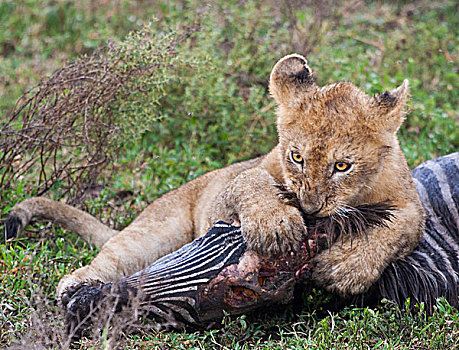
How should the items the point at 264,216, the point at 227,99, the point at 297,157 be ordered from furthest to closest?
the point at 227,99
the point at 297,157
the point at 264,216

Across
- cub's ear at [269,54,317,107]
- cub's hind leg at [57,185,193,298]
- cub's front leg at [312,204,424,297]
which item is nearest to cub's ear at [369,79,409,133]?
cub's ear at [269,54,317,107]

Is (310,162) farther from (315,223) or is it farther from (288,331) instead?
(288,331)

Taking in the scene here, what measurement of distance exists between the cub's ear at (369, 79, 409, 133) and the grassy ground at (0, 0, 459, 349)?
47.8 inches

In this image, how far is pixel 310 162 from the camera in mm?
3732

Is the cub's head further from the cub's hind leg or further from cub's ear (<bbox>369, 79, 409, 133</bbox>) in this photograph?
the cub's hind leg

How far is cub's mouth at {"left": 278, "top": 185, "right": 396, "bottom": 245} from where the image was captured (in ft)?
12.4

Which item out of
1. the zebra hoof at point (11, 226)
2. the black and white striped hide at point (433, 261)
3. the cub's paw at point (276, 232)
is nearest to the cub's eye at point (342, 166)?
the cub's paw at point (276, 232)

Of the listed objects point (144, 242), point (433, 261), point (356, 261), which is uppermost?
point (356, 261)

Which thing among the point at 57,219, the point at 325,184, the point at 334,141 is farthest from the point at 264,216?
the point at 57,219

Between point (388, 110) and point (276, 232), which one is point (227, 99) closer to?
point (388, 110)

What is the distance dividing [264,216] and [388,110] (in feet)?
3.61

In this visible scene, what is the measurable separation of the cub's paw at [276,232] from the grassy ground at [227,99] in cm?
50

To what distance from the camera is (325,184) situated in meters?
3.70

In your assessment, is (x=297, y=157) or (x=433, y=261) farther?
(x=433, y=261)
